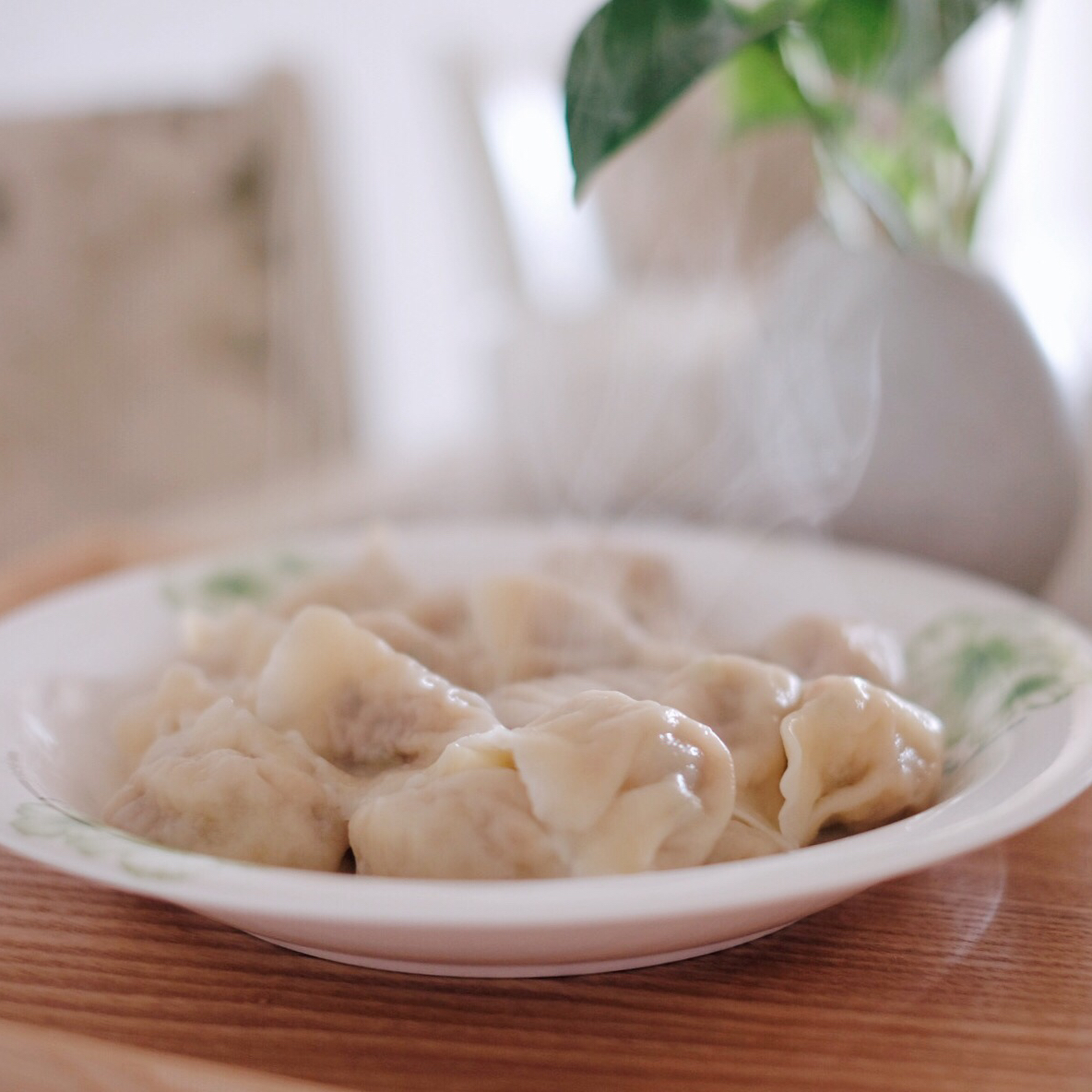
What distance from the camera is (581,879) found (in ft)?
1.18

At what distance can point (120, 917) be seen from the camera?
45cm

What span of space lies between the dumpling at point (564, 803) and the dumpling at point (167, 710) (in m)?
0.14

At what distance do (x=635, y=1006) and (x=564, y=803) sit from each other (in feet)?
0.24

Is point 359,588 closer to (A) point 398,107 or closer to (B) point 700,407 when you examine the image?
(B) point 700,407

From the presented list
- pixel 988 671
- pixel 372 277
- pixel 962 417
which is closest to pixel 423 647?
pixel 988 671

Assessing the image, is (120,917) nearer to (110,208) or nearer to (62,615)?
(62,615)

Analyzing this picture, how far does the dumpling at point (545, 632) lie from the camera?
57 cm

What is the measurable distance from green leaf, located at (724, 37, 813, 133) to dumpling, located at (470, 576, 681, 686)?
381 millimetres

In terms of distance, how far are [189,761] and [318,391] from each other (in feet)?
4.83

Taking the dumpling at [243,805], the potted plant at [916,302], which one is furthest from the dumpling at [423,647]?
the potted plant at [916,302]

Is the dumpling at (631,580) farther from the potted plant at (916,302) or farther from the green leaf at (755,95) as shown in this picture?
the green leaf at (755,95)

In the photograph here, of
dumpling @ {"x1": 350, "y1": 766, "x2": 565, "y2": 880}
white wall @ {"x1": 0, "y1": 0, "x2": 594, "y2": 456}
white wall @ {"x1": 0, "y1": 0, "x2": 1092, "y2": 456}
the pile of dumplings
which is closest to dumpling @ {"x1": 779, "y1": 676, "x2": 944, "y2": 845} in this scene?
the pile of dumplings

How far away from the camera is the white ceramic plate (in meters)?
0.34

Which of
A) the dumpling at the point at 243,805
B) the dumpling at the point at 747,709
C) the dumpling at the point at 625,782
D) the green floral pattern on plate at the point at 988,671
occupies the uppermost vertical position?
the dumpling at the point at 243,805
